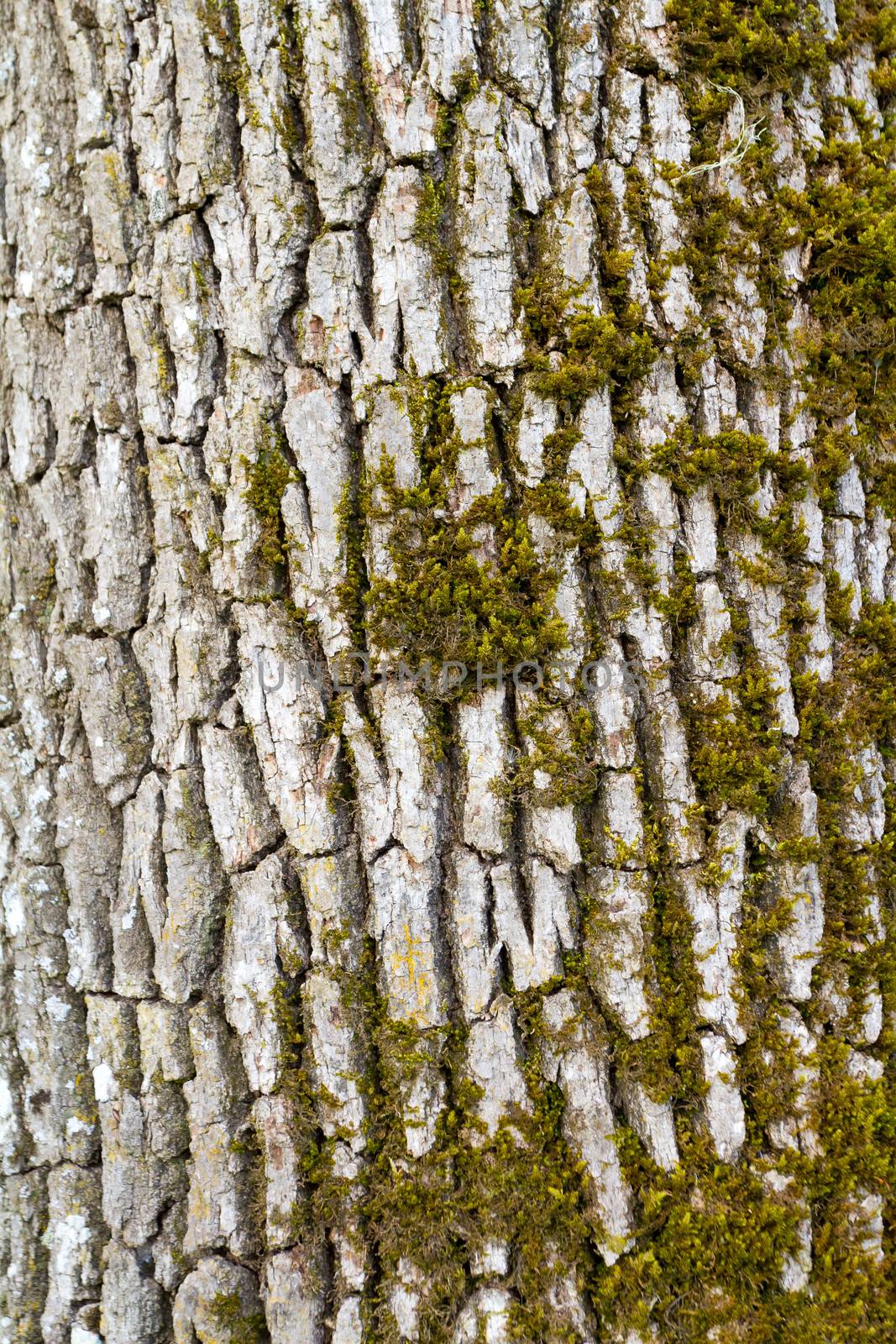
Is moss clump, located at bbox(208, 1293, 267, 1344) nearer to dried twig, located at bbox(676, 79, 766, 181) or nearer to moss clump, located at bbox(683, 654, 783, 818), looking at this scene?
moss clump, located at bbox(683, 654, 783, 818)

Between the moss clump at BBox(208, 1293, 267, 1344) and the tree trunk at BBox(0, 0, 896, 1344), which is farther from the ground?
the tree trunk at BBox(0, 0, 896, 1344)

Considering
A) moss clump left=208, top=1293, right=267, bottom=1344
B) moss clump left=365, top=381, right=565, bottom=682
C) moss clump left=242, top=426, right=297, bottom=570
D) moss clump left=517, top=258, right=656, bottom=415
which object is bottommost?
moss clump left=208, top=1293, right=267, bottom=1344

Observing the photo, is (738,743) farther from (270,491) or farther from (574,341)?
(270,491)

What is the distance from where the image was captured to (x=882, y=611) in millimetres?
1909

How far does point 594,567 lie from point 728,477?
344 mm

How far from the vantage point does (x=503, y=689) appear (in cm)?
177

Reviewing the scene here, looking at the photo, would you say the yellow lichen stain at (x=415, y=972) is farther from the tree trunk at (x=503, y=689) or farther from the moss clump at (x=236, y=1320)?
the moss clump at (x=236, y=1320)

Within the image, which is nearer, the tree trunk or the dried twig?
the tree trunk

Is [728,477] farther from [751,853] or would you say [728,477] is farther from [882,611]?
[751,853]

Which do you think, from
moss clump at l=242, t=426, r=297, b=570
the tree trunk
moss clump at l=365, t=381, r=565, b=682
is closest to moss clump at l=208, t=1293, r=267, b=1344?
the tree trunk

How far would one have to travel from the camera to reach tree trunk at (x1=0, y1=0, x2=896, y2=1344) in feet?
5.63

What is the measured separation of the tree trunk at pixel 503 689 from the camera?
1.71 metres

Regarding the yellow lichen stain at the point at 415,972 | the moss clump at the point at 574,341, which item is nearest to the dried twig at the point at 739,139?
the moss clump at the point at 574,341

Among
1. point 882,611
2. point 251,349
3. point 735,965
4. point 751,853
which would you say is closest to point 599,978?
point 735,965
